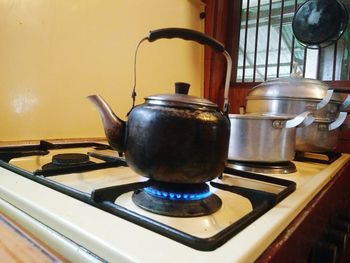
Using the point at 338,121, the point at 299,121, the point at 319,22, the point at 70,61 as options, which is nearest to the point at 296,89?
the point at 338,121

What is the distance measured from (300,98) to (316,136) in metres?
0.14

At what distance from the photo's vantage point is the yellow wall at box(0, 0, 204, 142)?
84 cm

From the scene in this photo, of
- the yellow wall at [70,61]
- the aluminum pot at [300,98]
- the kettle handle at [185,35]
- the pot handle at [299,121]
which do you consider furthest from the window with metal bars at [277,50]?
the kettle handle at [185,35]

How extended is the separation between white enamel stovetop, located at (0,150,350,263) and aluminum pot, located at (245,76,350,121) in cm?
52

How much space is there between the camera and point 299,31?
126 centimetres

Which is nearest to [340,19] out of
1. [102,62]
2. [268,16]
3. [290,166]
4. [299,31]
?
[299,31]

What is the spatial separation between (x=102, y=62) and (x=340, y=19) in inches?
39.1

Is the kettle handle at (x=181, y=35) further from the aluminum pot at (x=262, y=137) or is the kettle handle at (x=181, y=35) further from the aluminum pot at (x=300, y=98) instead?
the aluminum pot at (x=300, y=98)

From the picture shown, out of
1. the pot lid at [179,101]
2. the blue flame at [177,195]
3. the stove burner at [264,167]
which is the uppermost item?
Result: the pot lid at [179,101]

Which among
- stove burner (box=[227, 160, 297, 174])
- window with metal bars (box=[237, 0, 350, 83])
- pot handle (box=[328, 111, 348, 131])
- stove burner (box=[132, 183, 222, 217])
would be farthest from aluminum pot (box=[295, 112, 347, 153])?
stove burner (box=[132, 183, 222, 217])

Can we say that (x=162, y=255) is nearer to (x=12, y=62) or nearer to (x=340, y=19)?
(x=12, y=62)

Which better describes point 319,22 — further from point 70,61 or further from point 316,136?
point 70,61

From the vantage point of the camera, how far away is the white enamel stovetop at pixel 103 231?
0.89 ft

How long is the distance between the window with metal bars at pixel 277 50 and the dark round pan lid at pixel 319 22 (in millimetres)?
49
